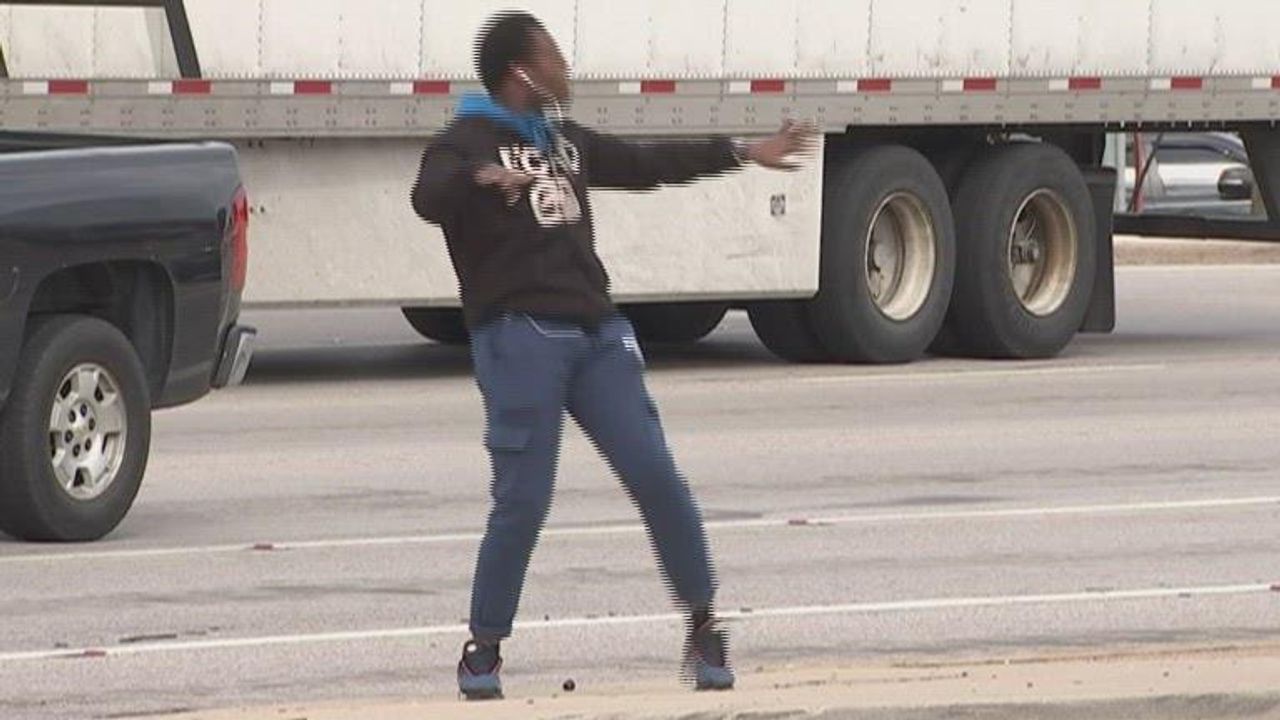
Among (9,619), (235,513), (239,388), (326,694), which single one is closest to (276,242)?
(239,388)

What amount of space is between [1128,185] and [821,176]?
53.0 feet

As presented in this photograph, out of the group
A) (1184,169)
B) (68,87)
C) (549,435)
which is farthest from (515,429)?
(1184,169)

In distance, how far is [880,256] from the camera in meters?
20.8

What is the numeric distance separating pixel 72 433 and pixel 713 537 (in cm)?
228

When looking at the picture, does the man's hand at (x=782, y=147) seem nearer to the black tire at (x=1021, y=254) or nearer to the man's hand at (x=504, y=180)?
the man's hand at (x=504, y=180)

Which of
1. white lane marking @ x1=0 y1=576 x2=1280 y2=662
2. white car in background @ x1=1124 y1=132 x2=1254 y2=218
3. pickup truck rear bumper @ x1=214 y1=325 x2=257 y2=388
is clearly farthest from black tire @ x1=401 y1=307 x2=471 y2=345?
white lane marking @ x1=0 y1=576 x2=1280 y2=662

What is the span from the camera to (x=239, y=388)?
19.0 metres

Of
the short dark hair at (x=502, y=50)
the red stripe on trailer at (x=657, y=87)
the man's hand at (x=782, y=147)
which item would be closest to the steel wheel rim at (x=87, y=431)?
the short dark hair at (x=502, y=50)

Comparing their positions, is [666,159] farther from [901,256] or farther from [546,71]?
[901,256]

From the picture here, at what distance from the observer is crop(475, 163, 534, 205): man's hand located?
28.1 ft

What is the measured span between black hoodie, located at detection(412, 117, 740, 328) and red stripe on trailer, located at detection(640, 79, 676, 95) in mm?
10632

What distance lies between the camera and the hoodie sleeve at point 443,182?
8.67m

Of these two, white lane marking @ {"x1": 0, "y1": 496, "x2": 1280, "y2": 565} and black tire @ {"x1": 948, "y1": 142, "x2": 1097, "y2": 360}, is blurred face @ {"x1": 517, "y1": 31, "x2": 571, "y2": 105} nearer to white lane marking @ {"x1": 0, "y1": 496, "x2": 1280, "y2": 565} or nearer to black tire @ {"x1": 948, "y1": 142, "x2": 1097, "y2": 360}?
white lane marking @ {"x1": 0, "y1": 496, "x2": 1280, "y2": 565}

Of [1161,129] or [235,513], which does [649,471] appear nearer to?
[235,513]
